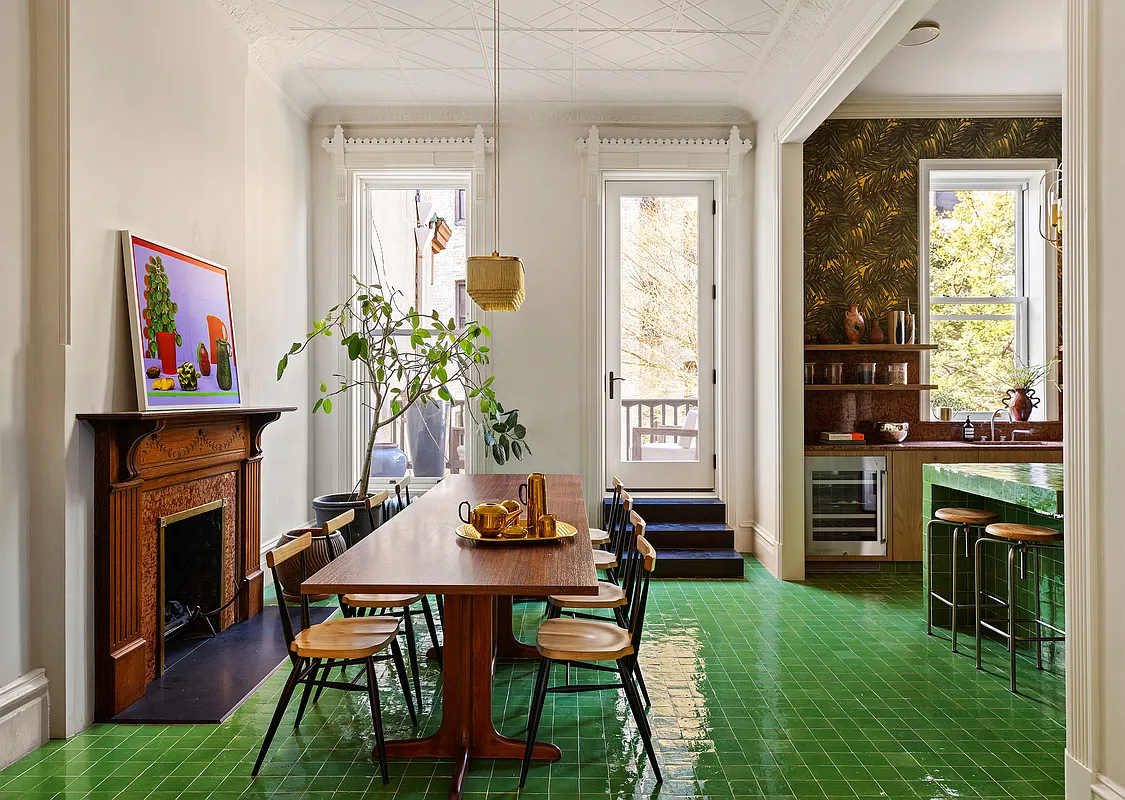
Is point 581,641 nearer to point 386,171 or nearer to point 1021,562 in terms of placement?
point 1021,562

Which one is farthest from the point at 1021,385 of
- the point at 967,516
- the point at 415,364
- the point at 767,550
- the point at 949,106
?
the point at 415,364

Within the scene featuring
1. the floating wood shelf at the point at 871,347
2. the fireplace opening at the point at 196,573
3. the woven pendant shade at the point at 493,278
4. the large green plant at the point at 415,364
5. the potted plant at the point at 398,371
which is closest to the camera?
the woven pendant shade at the point at 493,278

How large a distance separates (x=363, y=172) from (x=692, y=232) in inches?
108

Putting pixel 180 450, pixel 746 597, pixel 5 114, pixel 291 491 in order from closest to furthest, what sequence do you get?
1. pixel 5 114
2. pixel 180 450
3. pixel 746 597
4. pixel 291 491

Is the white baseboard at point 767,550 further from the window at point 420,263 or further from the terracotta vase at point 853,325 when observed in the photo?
the window at point 420,263

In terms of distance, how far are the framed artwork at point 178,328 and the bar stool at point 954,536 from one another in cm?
389

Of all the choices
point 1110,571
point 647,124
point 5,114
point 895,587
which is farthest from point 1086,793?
point 647,124

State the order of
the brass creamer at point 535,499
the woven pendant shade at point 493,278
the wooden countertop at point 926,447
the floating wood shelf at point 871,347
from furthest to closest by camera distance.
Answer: the floating wood shelf at point 871,347 < the wooden countertop at point 926,447 < the woven pendant shade at point 493,278 < the brass creamer at point 535,499

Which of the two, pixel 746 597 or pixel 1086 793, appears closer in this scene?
pixel 1086 793

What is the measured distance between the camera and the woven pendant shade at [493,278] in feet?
12.3

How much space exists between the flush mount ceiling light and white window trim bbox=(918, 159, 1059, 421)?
4.76 feet

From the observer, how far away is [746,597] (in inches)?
203

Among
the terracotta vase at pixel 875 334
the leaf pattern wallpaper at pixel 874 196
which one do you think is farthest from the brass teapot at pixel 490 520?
the terracotta vase at pixel 875 334

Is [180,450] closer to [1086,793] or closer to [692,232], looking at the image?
[1086,793]
